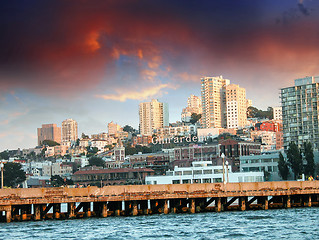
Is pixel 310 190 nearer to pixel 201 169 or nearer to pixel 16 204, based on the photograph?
pixel 16 204

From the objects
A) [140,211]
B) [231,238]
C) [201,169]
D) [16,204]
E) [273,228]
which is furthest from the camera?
[201,169]

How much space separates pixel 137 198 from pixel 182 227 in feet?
40.2

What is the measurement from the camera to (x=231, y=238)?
63969 millimetres

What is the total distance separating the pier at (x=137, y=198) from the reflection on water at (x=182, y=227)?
236cm

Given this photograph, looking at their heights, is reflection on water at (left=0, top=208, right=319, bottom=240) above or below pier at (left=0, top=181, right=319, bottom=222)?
below

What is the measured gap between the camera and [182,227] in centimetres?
7188

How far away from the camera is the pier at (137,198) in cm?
8106

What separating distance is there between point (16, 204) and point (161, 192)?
60.0ft

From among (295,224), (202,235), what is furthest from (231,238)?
(295,224)

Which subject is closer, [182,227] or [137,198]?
[182,227]

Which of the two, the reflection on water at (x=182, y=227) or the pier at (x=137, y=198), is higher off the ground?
the pier at (x=137, y=198)

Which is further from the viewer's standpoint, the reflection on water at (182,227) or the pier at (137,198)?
the pier at (137,198)

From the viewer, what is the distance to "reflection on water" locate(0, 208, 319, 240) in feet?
218

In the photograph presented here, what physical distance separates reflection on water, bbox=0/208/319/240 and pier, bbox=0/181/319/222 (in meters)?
2.36
